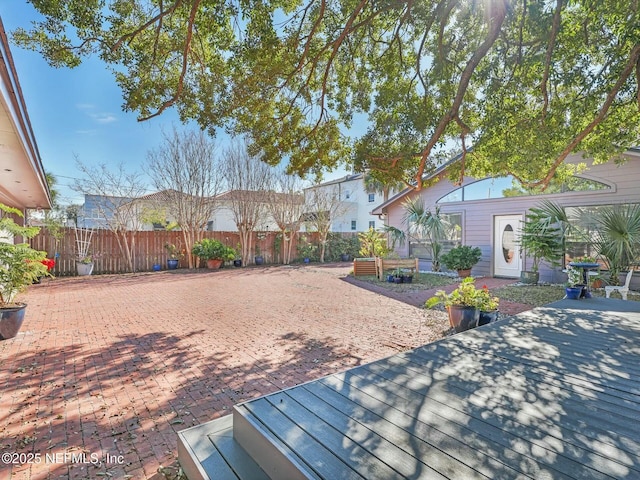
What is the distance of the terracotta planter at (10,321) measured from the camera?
4.86m

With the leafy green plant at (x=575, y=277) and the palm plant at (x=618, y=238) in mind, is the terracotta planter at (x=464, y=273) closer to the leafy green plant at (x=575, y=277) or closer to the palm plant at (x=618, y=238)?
the palm plant at (x=618, y=238)

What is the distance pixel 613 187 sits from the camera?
30.4ft

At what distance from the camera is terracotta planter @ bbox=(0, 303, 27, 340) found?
4.86m

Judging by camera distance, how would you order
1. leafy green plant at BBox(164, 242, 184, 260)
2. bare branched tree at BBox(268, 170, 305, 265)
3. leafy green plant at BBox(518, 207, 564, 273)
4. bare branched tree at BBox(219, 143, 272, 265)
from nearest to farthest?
leafy green plant at BBox(518, 207, 564, 273) < leafy green plant at BBox(164, 242, 184, 260) < bare branched tree at BBox(219, 143, 272, 265) < bare branched tree at BBox(268, 170, 305, 265)

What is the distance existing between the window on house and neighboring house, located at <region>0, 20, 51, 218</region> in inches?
459

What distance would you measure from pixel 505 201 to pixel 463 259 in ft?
7.91

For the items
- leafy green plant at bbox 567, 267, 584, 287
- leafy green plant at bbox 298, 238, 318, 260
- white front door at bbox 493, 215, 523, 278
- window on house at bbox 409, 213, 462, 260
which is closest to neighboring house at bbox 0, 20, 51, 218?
leafy green plant at bbox 567, 267, 584, 287

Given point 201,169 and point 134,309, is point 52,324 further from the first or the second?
point 201,169

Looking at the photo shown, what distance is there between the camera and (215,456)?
2035mm

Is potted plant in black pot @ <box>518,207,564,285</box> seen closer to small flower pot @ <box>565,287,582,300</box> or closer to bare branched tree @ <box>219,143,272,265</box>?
small flower pot @ <box>565,287,582,300</box>

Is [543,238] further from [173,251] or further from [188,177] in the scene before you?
[173,251]

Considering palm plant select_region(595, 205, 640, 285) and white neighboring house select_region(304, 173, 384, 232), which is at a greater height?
white neighboring house select_region(304, 173, 384, 232)

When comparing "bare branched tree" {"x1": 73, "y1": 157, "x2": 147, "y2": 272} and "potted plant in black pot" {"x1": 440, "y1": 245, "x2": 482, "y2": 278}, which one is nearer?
"potted plant in black pot" {"x1": 440, "y1": 245, "x2": 482, "y2": 278}

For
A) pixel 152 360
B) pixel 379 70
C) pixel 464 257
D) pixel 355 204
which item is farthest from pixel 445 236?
pixel 355 204
